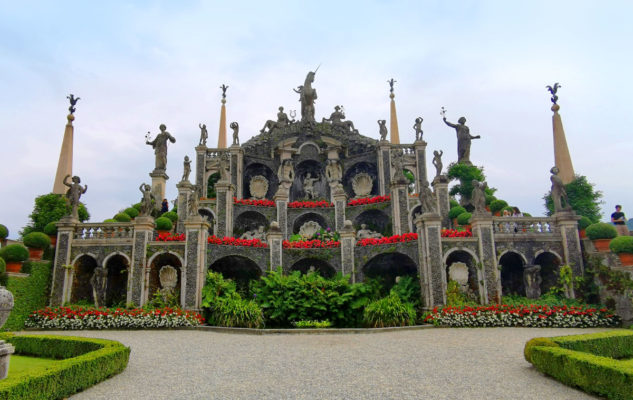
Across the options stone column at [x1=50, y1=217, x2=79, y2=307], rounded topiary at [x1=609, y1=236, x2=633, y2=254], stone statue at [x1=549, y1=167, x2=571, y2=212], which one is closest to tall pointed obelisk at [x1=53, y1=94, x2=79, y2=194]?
stone column at [x1=50, y1=217, x2=79, y2=307]

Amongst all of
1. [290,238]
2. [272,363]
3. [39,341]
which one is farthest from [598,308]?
[39,341]

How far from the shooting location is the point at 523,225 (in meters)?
20.8

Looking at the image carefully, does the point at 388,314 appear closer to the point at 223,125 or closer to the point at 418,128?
the point at 418,128

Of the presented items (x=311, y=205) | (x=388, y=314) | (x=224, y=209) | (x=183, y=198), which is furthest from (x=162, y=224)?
(x=388, y=314)

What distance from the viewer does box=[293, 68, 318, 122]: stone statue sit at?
35.1m

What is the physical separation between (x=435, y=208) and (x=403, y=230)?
6369mm

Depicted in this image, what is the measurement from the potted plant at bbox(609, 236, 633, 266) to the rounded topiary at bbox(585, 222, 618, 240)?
92cm

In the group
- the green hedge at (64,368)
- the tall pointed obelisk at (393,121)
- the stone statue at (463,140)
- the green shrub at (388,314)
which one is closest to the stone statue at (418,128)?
the stone statue at (463,140)

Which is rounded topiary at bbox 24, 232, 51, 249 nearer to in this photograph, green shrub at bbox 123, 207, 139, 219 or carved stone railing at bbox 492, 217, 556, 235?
green shrub at bbox 123, 207, 139, 219

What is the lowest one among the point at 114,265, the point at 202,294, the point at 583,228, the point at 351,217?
the point at 202,294

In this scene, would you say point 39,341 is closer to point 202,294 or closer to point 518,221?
point 202,294

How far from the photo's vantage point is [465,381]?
853 centimetres

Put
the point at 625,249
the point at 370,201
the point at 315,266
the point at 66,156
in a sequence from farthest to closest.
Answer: the point at 66,156
the point at 370,201
the point at 315,266
the point at 625,249

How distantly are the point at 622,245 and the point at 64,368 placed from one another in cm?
1998
